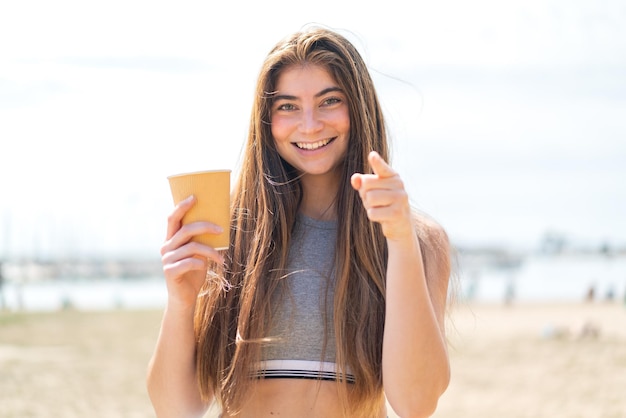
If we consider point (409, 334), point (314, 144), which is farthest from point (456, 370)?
point (409, 334)

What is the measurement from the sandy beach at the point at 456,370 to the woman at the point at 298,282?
2969 mm

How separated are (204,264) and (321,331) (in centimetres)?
53

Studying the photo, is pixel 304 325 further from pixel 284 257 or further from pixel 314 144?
pixel 314 144

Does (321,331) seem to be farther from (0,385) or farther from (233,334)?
(0,385)

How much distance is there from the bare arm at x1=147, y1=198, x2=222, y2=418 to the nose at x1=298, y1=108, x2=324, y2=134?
519mm

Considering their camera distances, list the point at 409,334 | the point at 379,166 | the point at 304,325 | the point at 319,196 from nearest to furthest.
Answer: the point at 379,166
the point at 409,334
the point at 304,325
the point at 319,196

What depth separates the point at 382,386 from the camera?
2729 millimetres

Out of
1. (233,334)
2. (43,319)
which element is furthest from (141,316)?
(233,334)

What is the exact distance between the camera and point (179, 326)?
105 inches

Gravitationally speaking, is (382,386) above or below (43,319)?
above

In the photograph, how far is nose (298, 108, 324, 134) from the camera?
270 cm

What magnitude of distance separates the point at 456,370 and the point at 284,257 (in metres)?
10.2

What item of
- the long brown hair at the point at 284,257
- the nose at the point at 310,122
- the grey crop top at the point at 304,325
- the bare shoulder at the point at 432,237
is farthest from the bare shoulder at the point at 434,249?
the nose at the point at 310,122

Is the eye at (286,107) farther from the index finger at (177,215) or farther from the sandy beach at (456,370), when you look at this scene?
the sandy beach at (456,370)
